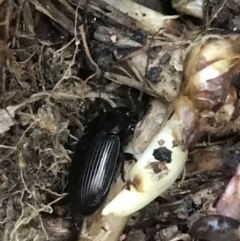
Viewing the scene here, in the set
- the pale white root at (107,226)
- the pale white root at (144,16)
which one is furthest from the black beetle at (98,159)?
the pale white root at (144,16)

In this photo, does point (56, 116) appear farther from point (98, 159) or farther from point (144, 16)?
point (144, 16)

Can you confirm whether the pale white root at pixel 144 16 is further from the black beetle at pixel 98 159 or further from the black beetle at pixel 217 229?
the black beetle at pixel 217 229

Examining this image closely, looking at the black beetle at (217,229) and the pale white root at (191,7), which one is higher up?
the pale white root at (191,7)

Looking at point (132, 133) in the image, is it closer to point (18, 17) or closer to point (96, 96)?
point (96, 96)

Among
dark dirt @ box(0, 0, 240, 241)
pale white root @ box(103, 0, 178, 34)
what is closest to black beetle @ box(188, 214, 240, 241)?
dark dirt @ box(0, 0, 240, 241)

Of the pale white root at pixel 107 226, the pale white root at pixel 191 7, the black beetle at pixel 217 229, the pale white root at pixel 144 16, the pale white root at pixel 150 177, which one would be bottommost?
the pale white root at pixel 107 226

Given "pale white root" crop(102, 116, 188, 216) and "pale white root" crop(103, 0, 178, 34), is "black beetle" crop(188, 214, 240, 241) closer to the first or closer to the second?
"pale white root" crop(102, 116, 188, 216)

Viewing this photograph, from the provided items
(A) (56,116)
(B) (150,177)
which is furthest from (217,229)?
(A) (56,116)
